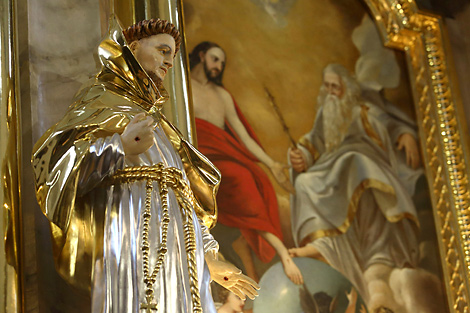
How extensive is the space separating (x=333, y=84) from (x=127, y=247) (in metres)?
3.20

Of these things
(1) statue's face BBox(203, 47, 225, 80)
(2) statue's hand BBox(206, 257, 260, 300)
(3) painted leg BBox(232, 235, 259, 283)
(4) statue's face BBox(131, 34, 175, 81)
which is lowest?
(3) painted leg BBox(232, 235, 259, 283)

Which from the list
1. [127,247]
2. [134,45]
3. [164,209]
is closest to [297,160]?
[134,45]

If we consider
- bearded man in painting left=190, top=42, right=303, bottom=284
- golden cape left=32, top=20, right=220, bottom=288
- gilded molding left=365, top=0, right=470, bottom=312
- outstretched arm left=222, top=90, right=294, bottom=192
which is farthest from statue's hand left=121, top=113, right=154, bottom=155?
gilded molding left=365, top=0, right=470, bottom=312

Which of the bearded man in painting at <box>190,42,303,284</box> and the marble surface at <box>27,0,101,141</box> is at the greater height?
the marble surface at <box>27,0,101,141</box>

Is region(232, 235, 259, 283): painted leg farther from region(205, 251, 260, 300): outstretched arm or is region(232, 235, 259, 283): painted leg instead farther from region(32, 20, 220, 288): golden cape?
region(205, 251, 260, 300): outstretched arm

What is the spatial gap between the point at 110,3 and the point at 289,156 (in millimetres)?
1669

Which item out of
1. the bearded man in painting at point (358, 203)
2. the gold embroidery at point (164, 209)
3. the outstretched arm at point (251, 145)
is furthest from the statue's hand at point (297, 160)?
the gold embroidery at point (164, 209)

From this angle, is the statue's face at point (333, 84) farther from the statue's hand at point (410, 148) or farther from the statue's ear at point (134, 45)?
the statue's ear at point (134, 45)

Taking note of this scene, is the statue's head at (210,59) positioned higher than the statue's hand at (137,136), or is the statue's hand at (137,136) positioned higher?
the statue's head at (210,59)

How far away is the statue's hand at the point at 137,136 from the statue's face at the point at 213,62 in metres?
2.26

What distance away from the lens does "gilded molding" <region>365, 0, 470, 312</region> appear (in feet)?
A: 16.9

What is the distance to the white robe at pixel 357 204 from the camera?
4750 millimetres

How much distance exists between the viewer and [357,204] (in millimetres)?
5023

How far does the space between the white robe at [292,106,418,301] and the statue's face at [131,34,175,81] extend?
1.96 meters
